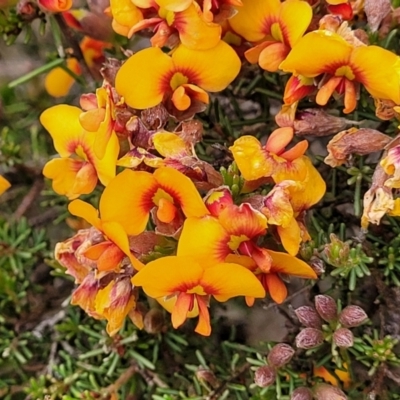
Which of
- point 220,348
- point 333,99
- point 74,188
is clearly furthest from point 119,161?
point 220,348

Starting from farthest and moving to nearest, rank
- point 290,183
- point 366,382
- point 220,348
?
point 220,348 → point 366,382 → point 290,183

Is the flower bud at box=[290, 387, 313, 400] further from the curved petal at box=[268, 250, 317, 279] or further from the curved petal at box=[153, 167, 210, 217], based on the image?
the curved petal at box=[153, 167, 210, 217]

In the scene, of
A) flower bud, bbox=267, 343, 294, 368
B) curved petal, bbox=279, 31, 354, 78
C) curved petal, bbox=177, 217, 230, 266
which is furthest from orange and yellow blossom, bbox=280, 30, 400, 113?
flower bud, bbox=267, 343, 294, 368

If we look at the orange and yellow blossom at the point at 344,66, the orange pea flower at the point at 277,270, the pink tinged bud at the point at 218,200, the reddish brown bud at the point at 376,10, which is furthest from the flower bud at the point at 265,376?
the reddish brown bud at the point at 376,10

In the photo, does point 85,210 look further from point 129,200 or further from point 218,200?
point 218,200

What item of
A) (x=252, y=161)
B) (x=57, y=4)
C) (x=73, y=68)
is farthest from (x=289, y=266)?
(x=73, y=68)

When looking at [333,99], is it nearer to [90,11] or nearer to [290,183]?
[290,183]
